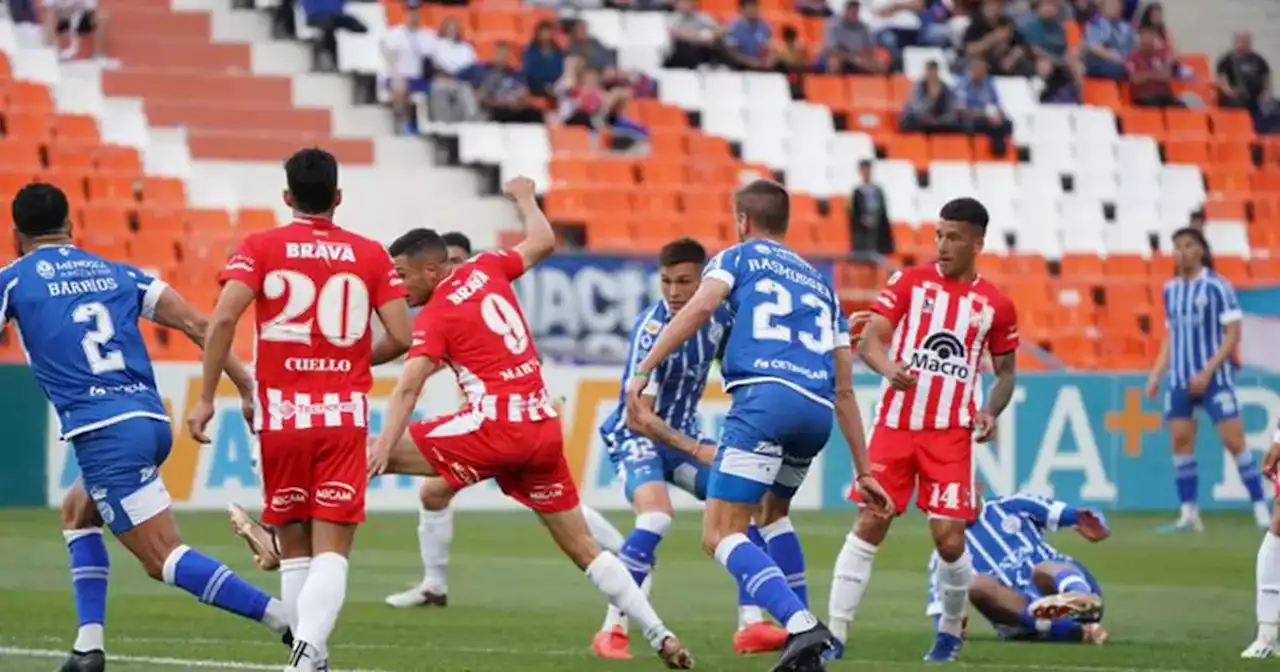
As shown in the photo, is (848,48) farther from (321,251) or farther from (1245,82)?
(321,251)

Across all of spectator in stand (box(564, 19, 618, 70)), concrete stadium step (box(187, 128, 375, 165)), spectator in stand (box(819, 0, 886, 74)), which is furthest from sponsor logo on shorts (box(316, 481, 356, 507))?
spectator in stand (box(819, 0, 886, 74))

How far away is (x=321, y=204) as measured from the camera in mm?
8789

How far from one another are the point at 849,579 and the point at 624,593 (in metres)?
1.22

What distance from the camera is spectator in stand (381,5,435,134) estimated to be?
26.4 m

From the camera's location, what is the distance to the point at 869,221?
84.1ft

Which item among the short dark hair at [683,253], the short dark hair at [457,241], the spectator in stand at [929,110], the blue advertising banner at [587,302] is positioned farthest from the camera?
the spectator in stand at [929,110]

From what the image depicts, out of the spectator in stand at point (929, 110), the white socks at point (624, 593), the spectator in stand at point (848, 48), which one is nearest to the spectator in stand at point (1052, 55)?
the spectator in stand at point (929, 110)

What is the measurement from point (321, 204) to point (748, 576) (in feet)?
7.71

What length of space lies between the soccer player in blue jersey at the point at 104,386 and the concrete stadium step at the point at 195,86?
54.5 ft

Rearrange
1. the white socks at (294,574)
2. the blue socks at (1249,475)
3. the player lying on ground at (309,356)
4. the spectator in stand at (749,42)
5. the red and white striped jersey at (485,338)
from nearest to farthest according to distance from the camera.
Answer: the player lying on ground at (309,356), the white socks at (294,574), the red and white striped jersey at (485,338), the blue socks at (1249,475), the spectator in stand at (749,42)

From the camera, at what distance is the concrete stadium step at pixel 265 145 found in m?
25.5

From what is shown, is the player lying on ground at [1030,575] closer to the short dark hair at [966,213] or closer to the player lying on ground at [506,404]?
the short dark hair at [966,213]

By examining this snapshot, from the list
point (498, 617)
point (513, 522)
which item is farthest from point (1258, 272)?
point (498, 617)

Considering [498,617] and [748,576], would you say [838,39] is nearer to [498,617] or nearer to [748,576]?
[498,617]
